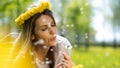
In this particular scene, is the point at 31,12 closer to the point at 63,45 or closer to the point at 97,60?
the point at 63,45

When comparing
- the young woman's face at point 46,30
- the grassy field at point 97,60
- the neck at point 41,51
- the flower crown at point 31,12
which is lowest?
the grassy field at point 97,60

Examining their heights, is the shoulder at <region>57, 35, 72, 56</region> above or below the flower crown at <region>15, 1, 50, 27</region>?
below

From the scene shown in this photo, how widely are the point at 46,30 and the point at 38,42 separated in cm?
15

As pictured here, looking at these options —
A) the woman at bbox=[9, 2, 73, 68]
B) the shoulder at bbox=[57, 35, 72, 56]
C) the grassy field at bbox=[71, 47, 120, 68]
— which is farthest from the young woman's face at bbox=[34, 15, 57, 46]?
the grassy field at bbox=[71, 47, 120, 68]

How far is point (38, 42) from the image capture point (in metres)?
2.77

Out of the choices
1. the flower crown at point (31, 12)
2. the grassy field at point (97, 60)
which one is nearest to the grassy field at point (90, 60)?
the grassy field at point (97, 60)

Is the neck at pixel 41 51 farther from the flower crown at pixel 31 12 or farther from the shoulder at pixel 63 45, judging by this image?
the flower crown at pixel 31 12

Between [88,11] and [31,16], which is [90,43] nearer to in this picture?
[88,11]

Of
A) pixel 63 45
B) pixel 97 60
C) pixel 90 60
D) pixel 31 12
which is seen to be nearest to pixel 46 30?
pixel 31 12

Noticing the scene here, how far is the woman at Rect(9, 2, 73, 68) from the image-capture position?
8.71 ft

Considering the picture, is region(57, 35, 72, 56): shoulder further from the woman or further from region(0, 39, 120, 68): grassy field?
region(0, 39, 120, 68): grassy field

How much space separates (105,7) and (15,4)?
1527 centimetres

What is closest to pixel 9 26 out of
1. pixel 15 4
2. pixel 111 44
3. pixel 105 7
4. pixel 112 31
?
pixel 15 4

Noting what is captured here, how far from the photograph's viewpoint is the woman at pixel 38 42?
2.66 m
